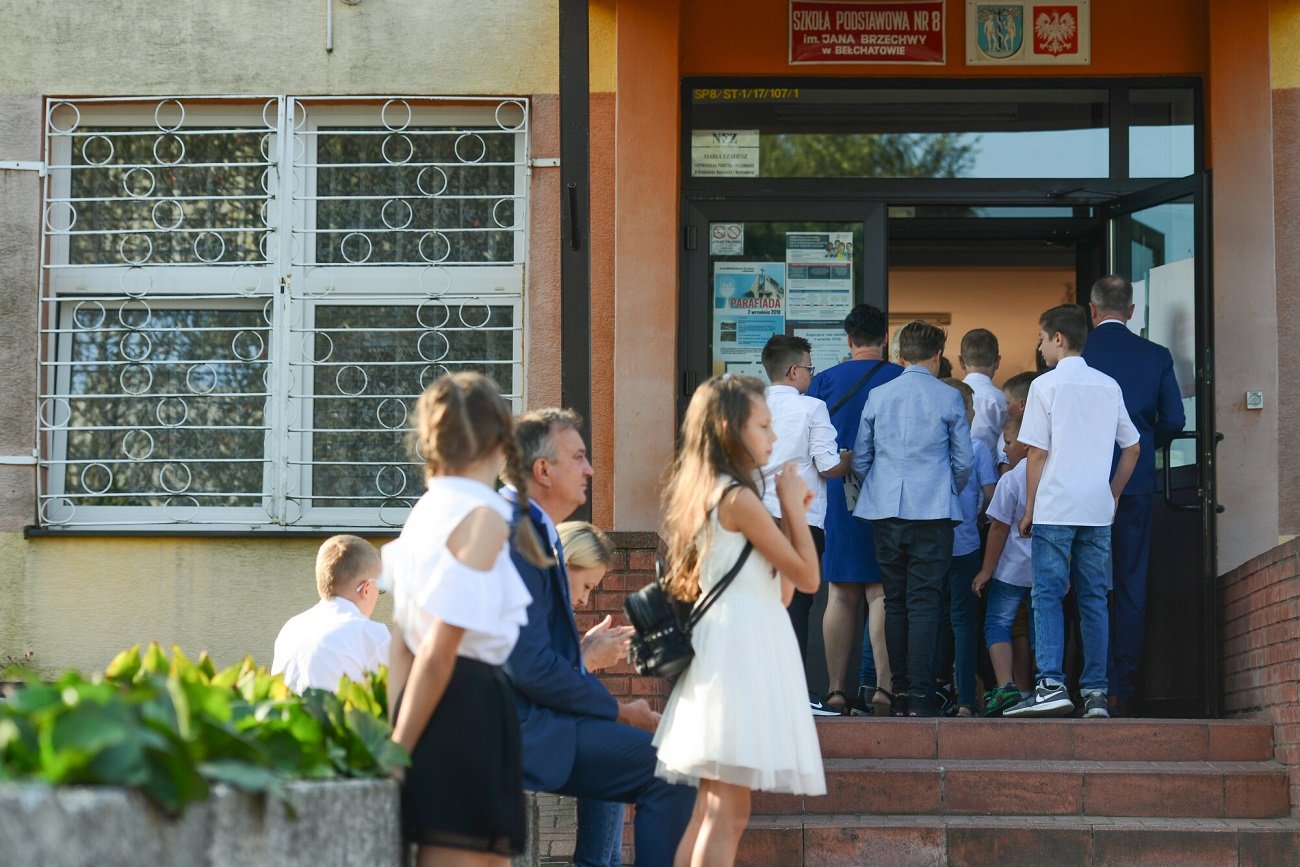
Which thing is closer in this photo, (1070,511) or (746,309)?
(1070,511)

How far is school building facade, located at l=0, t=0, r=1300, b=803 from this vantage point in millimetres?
7859

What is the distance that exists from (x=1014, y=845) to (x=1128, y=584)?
4.93 ft

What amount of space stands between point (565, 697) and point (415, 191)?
→ 4358 millimetres

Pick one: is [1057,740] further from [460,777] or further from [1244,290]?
[460,777]

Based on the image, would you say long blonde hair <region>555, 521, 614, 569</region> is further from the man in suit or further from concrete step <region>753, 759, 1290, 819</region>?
concrete step <region>753, 759, 1290, 819</region>

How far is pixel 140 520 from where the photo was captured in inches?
316

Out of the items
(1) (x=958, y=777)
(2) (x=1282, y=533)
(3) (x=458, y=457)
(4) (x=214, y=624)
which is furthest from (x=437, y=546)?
(2) (x=1282, y=533)

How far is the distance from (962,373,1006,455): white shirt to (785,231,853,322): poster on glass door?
36.3 inches

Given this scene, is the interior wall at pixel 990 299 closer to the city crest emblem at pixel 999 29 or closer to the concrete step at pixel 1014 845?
the city crest emblem at pixel 999 29

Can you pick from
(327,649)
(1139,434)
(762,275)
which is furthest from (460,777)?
(762,275)

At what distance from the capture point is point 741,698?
427cm

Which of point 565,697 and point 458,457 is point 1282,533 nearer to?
→ point 565,697

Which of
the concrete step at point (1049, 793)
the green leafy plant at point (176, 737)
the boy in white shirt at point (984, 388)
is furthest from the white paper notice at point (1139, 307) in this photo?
the green leafy plant at point (176, 737)

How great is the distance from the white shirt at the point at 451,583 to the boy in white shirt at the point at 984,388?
4.15m
